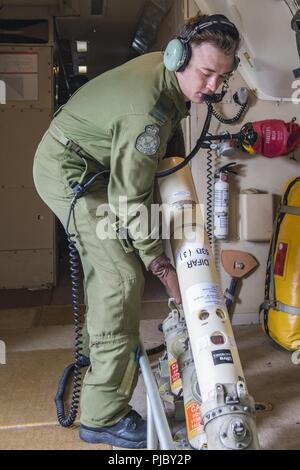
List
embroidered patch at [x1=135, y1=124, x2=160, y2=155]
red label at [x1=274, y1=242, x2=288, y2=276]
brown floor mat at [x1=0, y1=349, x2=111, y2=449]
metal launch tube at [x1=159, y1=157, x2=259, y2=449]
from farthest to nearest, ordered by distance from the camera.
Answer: red label at [x1=274, y1=242, x2=288, y2=276]
brown floor mat at [x1=0, y1=349, x2=111, y2=449]
embroidered patch at [x1=135, y1=124, x2=160, y2=155]
metal launch tube at [x1=159, y1=157, x2=259, y2=449]

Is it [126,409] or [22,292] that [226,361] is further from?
[22,292]

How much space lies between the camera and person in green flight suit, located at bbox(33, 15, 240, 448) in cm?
154

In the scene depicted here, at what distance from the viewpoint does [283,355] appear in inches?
105

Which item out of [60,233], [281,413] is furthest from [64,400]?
[60,233]

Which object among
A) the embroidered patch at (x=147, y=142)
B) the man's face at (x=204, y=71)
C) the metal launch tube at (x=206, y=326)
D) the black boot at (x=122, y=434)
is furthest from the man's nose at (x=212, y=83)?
the black boot at (x=122, y=434)

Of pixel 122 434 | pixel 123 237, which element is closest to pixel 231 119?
pixel 123 237

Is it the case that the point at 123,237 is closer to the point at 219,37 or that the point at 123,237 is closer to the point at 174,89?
the point at 174,89

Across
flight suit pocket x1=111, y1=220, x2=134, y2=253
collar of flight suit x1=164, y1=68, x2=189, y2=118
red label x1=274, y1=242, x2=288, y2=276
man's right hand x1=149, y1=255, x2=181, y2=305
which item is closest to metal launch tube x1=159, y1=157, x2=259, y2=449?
man's right hand x1=149, y1=255, x2=181, y2=305

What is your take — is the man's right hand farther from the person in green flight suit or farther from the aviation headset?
the aviation headset

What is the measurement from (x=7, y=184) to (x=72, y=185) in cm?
247

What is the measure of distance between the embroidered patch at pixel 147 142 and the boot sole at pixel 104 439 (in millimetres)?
1130

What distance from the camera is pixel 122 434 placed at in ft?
5.98

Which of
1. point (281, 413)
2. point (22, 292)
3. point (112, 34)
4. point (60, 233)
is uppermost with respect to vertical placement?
point (112, 34)

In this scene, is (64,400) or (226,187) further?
(226,187)
